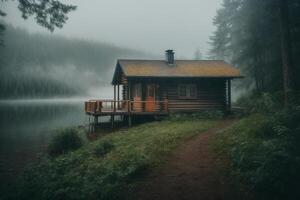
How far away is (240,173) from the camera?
1019 cm

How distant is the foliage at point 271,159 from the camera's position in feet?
28.0

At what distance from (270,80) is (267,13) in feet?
21.9

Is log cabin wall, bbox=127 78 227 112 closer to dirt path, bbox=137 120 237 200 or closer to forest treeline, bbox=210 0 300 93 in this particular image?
forest treeline, bbox=210 0 300 93

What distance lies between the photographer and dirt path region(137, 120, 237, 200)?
9367 mm

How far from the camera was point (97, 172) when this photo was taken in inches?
483

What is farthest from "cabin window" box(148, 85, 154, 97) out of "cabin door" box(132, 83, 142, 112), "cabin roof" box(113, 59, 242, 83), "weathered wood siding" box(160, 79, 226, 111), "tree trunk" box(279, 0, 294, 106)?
"tree trunk" box(279, 0, 294, 106)

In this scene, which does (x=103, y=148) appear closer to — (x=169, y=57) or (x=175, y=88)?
(x=175, y=88)

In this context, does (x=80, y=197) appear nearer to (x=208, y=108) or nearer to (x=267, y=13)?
(x=208, y=108)

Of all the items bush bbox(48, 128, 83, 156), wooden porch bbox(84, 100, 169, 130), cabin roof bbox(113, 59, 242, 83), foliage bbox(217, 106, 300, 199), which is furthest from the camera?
cabin roof bbox(113, 59, 242, 83)

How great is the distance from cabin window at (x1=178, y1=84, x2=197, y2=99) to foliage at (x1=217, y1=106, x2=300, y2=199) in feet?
51.1

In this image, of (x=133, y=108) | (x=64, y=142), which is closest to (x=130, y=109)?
(x=133, y=108)

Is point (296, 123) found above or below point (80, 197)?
above

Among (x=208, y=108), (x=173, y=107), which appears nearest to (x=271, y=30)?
(x=208, y=108)

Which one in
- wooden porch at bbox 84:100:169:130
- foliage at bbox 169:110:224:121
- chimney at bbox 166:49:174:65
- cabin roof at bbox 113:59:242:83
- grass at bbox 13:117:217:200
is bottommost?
grass at bbox 13:117:217:200
